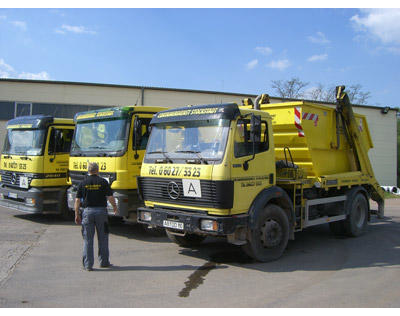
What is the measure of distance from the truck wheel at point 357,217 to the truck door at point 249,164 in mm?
3069

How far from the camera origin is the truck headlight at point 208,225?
5.79m

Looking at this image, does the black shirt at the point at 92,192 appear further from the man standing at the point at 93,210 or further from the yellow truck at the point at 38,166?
the yellow truck at the point at 38,166

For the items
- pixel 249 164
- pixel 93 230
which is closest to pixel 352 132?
pixel 249 164

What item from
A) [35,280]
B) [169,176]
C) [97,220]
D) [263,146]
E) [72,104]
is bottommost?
[35,280]

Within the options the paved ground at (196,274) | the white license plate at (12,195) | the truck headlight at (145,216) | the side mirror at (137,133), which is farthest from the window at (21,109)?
the truck headlight at (145,216)

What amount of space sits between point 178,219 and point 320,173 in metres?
3.49

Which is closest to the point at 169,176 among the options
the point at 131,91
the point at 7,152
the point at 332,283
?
the point at 332,283

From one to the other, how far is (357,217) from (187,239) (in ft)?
13.7

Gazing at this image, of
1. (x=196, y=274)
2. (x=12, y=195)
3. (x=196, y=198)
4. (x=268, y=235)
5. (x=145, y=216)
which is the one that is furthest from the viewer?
(x=12, y=195)

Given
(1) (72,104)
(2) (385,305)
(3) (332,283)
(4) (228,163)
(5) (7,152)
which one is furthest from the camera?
(1) (72,104)

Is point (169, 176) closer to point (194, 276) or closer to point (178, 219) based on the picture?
point (178, 219)

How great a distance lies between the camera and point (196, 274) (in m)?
5.81

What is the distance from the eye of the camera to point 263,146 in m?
6.52

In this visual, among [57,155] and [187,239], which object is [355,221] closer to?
[187,239]
